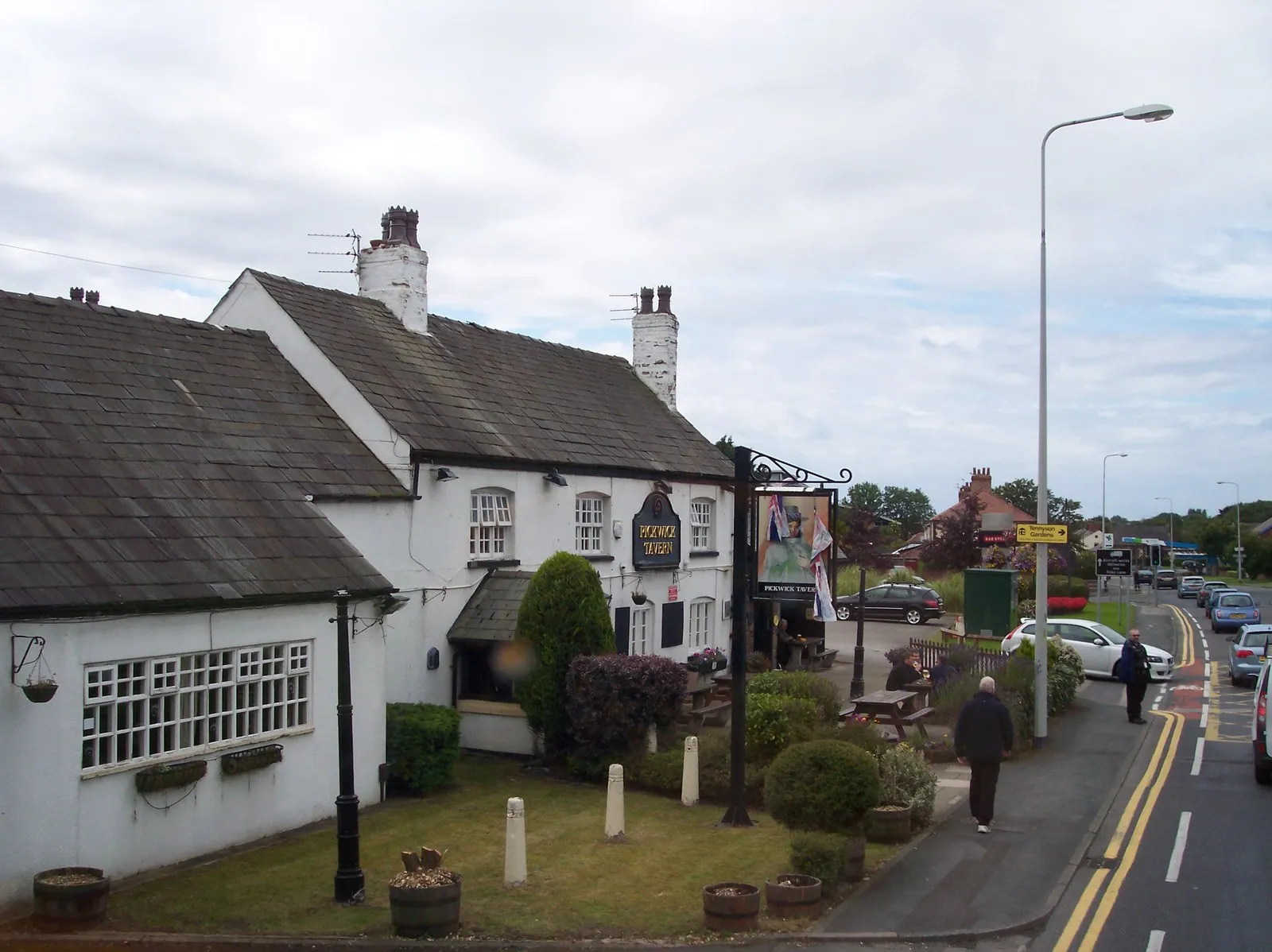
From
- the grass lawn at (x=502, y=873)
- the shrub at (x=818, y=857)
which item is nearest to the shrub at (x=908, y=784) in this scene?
the grass lawn at (x=502, y=873)

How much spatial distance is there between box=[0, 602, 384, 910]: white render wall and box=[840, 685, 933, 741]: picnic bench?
840 cm

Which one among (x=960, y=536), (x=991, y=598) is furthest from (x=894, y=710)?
(x=960, y=536)

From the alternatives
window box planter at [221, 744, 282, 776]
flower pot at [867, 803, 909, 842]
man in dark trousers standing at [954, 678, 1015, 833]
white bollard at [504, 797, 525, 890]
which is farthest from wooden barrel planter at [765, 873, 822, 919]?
window box planter at [221, 744, 282, 776]

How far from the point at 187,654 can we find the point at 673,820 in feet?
21.3

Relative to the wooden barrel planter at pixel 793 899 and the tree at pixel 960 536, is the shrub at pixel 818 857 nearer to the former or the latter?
the wooden barrel planter at pixel 793 899

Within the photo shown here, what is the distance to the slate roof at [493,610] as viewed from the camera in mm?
19391

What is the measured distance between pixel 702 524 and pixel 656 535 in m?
3.26

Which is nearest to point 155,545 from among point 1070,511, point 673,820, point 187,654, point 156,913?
point 187,654

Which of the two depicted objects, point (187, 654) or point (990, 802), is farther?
point (990, 802)

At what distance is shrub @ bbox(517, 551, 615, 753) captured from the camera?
59.2 ft

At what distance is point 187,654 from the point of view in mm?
12938

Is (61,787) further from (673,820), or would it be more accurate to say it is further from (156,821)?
(673,820)

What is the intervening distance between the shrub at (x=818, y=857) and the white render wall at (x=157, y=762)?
21.8 ft

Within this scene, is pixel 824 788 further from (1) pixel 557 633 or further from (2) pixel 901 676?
(2) pixel 901 676
